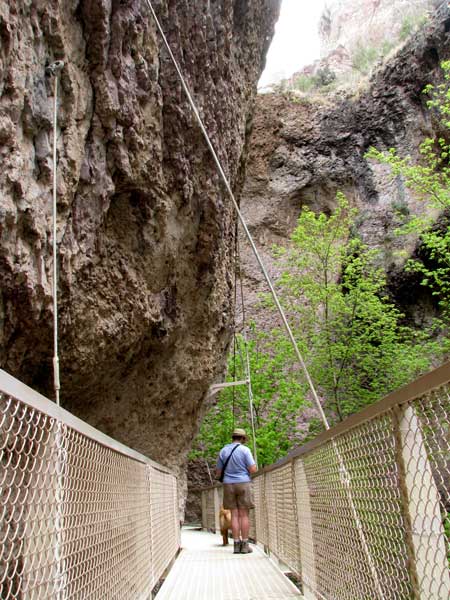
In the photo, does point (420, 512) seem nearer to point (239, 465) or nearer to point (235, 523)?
point (239, 465)

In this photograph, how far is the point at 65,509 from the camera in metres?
2.28

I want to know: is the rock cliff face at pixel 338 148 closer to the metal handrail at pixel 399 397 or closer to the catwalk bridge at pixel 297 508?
the catwalk bridge at pixel 297 508

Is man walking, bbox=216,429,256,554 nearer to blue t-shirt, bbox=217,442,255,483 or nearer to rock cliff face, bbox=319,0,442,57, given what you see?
blue t-shirt, bbox=217,442,255,483

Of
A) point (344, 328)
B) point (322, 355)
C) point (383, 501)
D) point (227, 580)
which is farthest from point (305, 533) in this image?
point (322, 355)

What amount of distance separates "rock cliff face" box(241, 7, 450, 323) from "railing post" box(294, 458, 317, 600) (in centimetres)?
1651

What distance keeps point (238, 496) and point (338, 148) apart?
1880cm

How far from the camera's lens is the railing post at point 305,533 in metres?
4.22

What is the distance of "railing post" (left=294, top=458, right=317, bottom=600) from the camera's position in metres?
4.22

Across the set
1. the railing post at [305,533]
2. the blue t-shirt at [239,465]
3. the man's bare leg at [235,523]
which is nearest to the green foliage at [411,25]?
the blue t-shirt at [239,465]

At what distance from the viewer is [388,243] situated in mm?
20406

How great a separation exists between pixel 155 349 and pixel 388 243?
15332mm

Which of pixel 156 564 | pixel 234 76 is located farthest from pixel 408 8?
pixel 156 564

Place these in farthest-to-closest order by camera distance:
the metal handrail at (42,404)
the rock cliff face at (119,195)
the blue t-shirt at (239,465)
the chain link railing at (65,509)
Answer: the blue t-shirt at (239,465) < the rock cliff face at (119,195) < the chain link railing at (65,509) < the metal handrail at (42,404)

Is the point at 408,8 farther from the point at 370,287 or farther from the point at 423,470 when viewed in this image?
the point at 423,470
